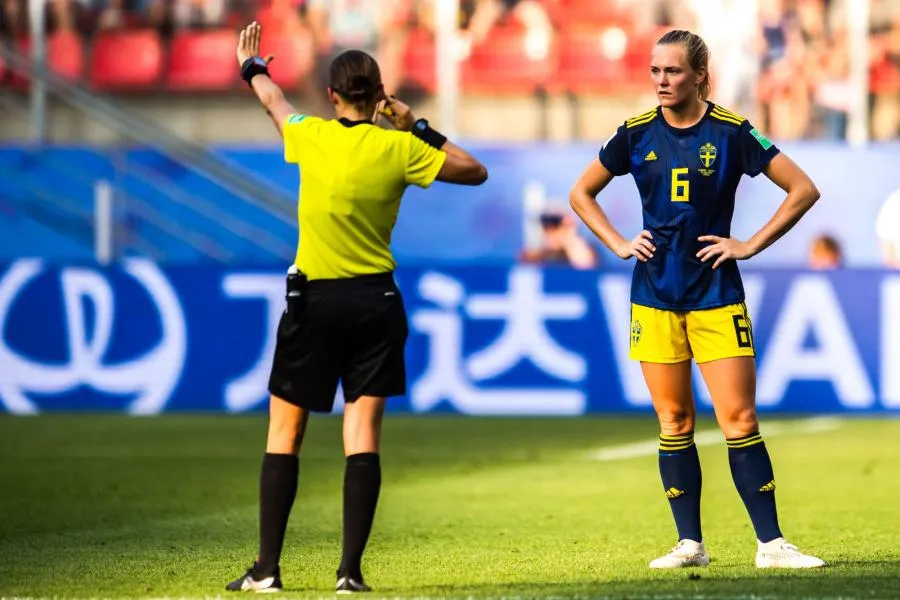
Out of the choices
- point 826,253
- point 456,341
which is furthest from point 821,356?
point 456,341

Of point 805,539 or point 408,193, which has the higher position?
point 408,193

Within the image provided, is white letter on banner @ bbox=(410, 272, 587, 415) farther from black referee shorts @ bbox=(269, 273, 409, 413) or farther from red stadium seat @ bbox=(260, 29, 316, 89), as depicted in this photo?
black referee shorts @ bbox=(269, 273, 409, 413)

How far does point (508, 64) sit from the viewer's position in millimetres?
18250

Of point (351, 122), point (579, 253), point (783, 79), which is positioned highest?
point (783, 79)

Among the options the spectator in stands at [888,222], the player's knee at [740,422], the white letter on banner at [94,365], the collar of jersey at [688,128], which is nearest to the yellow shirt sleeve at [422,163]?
the collar of jersey at [688,128]

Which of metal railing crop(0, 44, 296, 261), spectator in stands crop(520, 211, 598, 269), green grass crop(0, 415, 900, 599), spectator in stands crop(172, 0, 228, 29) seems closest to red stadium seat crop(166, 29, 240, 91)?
spectator in stands crop(172, 0, 228, 29)

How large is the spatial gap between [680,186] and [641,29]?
40.8 feet

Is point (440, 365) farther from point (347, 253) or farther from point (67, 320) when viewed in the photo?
point (347, 253)

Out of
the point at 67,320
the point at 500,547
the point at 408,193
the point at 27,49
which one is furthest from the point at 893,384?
the point at 27,49

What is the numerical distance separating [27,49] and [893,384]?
9466mm

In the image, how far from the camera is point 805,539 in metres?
7.43

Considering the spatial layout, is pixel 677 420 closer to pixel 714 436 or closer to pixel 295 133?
pixel 295 133

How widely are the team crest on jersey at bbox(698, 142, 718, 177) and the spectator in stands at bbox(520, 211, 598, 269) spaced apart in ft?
34.1

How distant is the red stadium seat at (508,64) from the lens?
59.6 ft
